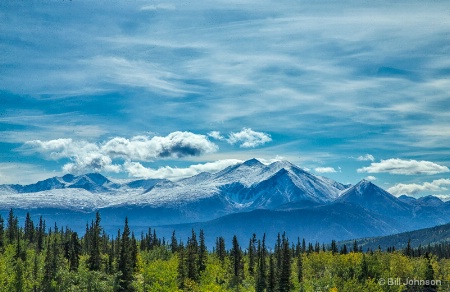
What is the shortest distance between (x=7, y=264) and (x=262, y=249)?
8086 cm

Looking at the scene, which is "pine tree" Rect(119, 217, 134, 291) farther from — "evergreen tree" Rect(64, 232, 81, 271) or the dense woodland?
"evergreen tree" Rect(64, 232, 81, 271)

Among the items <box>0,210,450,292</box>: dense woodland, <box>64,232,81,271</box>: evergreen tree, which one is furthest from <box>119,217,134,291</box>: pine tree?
<box>64,232,81,271</box>: evergreen tree

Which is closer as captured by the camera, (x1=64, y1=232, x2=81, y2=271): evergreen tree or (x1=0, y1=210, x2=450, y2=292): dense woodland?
(x1=0, y1=210, x2=450, y2=292): dense woodland

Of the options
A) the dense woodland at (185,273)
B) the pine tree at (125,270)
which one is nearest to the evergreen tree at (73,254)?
the dense woodland at (185,273)

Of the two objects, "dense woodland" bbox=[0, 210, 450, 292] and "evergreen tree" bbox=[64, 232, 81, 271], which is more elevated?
"evergreen tree" bbox=[64, 232, 81, 271]

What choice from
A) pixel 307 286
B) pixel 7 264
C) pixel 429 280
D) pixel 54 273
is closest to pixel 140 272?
pixel 54 273

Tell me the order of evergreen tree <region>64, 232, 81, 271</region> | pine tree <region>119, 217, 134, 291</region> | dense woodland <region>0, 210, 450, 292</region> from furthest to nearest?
evergreen tree <region>64, 232, 81, 271</region> → pine tree <region>119, 217, 134, 291</region> → dense woodland <region>0, 210, 450, 292</region>

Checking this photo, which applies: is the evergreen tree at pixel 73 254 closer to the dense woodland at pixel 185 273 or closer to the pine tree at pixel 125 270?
the dense woodland at pixel 185 273

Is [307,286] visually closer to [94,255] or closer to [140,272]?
[140,272]

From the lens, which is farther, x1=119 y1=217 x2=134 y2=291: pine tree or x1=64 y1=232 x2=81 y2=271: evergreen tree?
x1=64 y1=232 x2=81 y2=271: evergreen tree

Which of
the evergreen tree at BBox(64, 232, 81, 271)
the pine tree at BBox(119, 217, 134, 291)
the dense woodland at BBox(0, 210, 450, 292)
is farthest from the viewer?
the evergreen tree at BBox(64, 232, 81, 271)

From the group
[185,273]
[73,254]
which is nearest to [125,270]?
[185,273]

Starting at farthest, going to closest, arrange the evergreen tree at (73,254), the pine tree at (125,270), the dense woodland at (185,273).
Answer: the evergreen tree at (73,254) < the pine tree at (125,270) < the dense woodland at (185,273)

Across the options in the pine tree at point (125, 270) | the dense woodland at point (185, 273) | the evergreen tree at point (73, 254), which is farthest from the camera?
the evergreen tree at point (73, 254)
